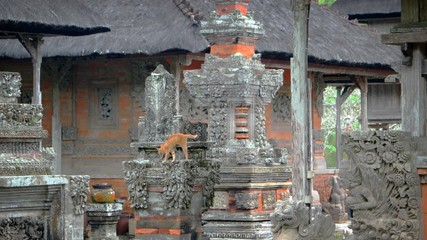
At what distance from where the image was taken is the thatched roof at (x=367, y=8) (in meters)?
34.8

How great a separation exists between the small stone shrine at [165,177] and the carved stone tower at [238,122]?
0.74m

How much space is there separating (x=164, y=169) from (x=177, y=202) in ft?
1.45

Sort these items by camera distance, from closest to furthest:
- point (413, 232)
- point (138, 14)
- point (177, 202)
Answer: point (413, 232)
point (177, 202)
point (138, 14)

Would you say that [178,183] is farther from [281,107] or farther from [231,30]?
[281,107]

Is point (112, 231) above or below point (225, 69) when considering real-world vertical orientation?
below

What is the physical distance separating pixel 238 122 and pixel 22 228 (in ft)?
21.3

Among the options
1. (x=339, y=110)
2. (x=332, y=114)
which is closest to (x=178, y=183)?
(x=339, y=110)

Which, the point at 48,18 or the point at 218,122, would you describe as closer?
the point at 218,122

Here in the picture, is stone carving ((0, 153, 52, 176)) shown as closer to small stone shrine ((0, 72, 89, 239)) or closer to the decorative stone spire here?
small stone shrine ((0, 72, 89, 239))

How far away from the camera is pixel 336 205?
2828cm

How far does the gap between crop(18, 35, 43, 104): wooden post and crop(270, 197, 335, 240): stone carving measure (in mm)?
10873

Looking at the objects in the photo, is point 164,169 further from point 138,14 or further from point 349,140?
point 138,14

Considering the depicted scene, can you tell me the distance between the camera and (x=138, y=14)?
1075 inches

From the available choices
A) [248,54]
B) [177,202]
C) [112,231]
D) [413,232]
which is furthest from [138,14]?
[413,232]
